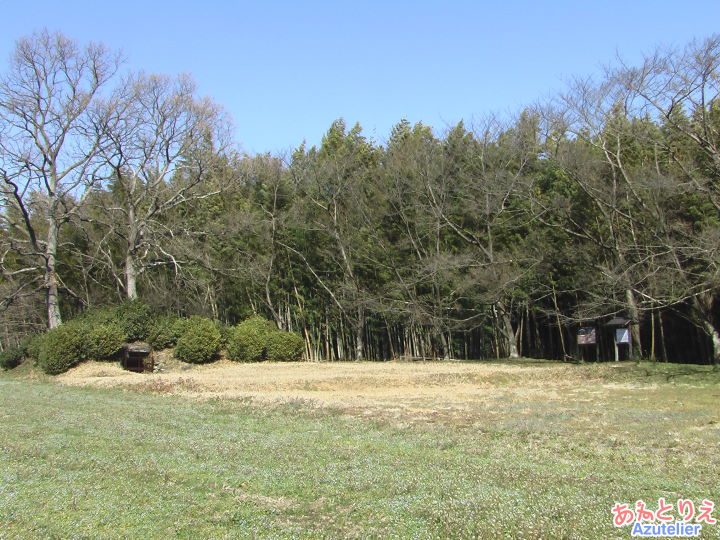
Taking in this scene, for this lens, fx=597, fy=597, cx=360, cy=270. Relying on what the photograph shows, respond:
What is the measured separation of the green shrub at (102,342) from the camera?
21.0 metres

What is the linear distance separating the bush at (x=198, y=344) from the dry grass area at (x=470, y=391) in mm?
721

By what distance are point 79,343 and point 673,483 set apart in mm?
19862

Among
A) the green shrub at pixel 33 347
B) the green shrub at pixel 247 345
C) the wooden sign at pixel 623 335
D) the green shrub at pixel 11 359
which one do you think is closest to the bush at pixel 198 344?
the green shrub at pixel 247 345

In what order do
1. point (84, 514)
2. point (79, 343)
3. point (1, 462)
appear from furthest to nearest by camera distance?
point (79, 343) → point (1, 462) → point (84, 514)

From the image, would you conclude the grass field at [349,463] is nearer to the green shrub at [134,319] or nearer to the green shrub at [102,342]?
the green shrub at [102,342]

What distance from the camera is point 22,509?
4527 mm

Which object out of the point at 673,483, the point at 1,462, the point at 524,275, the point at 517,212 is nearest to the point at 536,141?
the point at 517,212

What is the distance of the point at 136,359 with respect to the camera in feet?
69.0

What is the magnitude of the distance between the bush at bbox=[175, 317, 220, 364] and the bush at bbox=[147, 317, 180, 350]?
65cm

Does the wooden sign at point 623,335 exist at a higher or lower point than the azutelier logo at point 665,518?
higher

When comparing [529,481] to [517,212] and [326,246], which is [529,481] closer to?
[517,212]

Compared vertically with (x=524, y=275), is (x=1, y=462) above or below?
below

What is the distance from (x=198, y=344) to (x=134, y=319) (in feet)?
9.96

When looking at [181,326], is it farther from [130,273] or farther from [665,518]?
[665,518]
